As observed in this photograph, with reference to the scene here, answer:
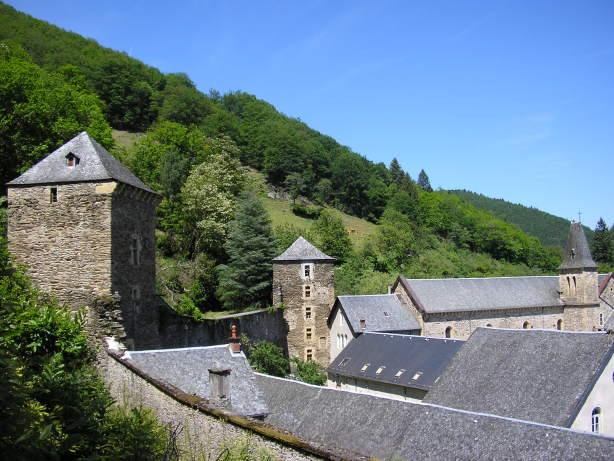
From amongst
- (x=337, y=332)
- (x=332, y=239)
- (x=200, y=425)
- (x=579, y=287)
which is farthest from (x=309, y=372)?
(x=579, y=287)

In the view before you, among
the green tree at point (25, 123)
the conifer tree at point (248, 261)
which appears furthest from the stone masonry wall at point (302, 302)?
the green tree at point (25, 123)

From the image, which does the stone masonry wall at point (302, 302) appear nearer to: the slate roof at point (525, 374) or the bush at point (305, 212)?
the slate roof at point (525, 374)

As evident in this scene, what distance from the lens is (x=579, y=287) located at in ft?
152

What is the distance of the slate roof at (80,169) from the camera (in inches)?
697

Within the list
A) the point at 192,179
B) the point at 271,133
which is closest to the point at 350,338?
the point at 192,179

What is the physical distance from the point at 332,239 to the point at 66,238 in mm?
34948

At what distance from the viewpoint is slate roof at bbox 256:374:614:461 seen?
11.4 metres

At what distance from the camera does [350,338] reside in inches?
1299

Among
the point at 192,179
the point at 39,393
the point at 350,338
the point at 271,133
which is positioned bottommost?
the point at 350,338

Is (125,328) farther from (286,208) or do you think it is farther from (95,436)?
(286,208)

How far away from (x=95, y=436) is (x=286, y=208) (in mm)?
63807

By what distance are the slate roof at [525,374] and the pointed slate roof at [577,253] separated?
2678 cm

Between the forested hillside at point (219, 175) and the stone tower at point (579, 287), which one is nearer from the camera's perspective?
the forested hillside at point (219, 175)

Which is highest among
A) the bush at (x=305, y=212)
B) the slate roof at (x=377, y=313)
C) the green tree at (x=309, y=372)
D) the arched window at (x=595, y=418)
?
the bush at (x=305, y=212)
